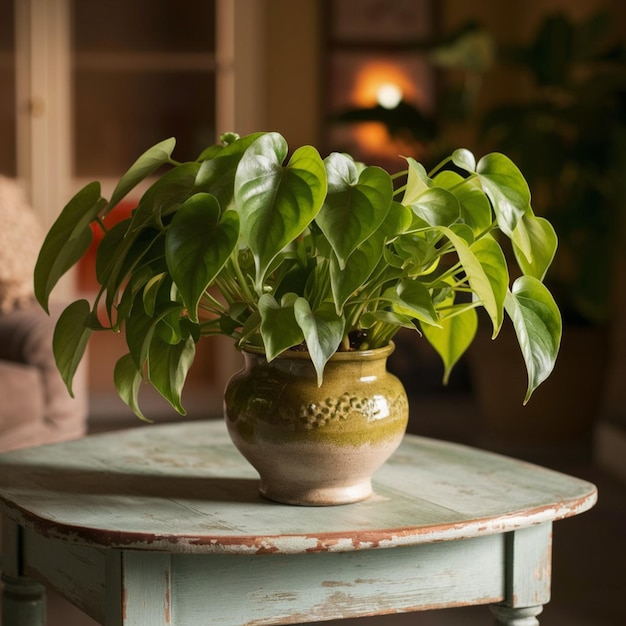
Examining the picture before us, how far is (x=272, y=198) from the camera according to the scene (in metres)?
1.08

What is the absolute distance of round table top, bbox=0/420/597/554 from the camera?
1123 millimetres

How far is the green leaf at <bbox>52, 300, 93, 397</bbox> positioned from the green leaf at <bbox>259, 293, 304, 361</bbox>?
0.24 meters

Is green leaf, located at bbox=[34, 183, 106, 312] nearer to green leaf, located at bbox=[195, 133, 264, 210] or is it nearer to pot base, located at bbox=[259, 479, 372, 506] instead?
green leaf, located at bbox=[195, 133, 264, 210]

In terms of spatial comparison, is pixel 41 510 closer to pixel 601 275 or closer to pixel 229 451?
pixel 229 451

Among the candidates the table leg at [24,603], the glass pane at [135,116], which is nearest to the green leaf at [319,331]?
the table leg at [24,603]

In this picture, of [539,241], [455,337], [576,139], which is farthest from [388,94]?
[539,241]

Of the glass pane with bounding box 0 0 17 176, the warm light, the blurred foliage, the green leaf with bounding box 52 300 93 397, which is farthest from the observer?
the warm light

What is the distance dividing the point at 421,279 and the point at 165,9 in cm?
360

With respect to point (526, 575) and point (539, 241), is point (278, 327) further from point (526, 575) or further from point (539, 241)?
point (526, 575)

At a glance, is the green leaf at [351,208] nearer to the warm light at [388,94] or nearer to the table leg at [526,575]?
the table leg at [526,575]

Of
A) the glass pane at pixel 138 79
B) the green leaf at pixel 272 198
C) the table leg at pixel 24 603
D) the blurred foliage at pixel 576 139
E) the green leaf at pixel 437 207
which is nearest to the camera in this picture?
the green leaf at pixel 272 198

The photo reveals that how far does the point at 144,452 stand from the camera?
151 cm

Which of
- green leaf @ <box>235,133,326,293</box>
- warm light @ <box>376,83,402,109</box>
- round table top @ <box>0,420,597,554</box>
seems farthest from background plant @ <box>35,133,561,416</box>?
warm light @ <box>376,83,402,109</box>

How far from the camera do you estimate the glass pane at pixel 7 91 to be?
4.39 metres
